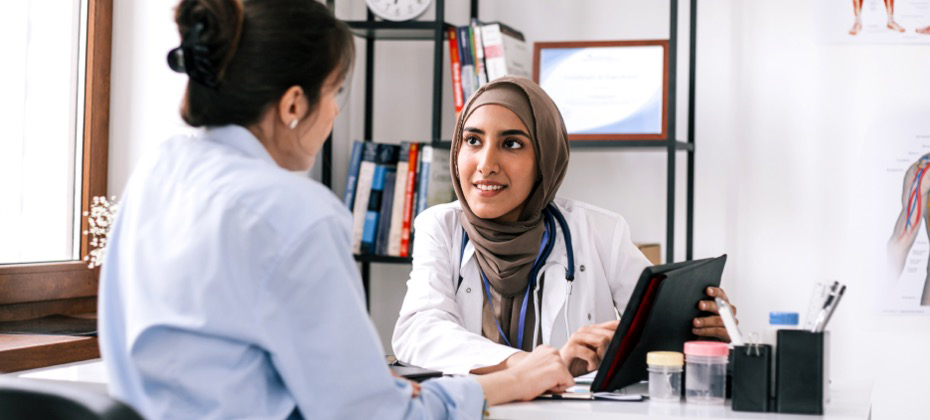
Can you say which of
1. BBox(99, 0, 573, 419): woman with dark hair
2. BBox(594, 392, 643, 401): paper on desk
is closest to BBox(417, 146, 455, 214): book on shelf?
BBox(594, 392, 643, 401): paper on desk

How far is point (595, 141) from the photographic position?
9.59ft

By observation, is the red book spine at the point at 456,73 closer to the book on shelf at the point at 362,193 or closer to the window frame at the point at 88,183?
the book on shelf at the point at 362,193

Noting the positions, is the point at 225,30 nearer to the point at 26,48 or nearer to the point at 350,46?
the point at 350,46

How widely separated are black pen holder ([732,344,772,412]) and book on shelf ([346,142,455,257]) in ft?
5.76

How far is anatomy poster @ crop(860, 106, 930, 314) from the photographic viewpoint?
2928mm

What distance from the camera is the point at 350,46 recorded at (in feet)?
3.97

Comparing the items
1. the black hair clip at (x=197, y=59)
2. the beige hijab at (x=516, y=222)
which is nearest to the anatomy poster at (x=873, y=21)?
the beige hijab at (x=516, y=222)

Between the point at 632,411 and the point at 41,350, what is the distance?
51.6 inches

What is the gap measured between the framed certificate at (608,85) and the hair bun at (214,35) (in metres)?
1.93

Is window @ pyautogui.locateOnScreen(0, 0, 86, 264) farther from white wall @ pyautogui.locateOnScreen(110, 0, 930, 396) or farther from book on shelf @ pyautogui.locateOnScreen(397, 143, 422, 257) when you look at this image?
book on shelf @ pyautogui.locateOnScreen(397, 143, 422, 257)

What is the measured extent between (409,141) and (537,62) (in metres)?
0.56

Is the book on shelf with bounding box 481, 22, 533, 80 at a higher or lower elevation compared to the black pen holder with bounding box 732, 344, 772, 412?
higher

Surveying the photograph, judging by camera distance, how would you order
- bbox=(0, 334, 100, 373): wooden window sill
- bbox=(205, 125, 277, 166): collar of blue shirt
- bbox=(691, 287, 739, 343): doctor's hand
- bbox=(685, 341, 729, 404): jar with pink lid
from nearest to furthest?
bbox=(205, 125, 277, 166): collar of blue shirt
bbox=(685, 341, 729, 404): jar with pink lid
bbox=(691, 287, 739, 343): doctor's hand
bbox=(0, 334, 100, 373): wooden window sill

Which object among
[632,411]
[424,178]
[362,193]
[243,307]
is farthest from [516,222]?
[243,307]
